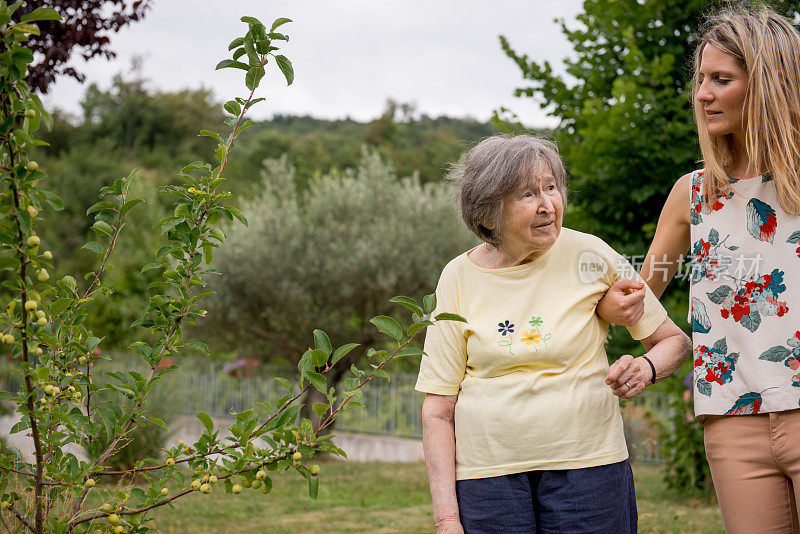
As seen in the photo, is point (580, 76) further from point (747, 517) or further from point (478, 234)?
point (747, 517)

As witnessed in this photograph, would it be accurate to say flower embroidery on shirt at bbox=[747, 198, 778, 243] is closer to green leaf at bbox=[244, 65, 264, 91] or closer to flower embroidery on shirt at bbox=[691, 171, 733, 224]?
flower embroidery on shirt at bbox=[691, 171, 733, 224]

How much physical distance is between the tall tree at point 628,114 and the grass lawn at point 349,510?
2.62 meters

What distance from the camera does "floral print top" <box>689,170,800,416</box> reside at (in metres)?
1.86

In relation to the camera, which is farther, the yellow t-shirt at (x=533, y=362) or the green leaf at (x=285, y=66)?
the green leaf at (x=285, y=66)

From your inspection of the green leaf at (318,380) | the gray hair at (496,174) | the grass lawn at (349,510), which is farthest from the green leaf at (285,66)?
the grass lawn at (349,510)

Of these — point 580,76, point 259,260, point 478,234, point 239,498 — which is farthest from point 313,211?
point 478,234

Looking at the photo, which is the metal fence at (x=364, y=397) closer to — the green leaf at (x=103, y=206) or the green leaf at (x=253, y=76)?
the green leaf at (x=103, y=206)

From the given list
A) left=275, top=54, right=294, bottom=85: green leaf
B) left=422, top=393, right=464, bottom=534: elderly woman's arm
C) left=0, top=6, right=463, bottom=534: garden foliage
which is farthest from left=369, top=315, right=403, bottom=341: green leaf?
left=275, top=54, right=294, bottom=85: green leaf

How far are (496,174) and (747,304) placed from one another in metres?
0.68

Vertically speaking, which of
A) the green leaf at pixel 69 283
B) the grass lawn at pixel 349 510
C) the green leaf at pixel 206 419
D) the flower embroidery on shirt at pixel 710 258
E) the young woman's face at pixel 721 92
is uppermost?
the young woman's face at pixel 721 92

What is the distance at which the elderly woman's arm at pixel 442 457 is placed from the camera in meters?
1.97

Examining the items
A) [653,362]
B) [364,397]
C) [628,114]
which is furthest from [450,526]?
[364,397]

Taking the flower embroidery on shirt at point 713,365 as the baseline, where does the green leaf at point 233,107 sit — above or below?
above

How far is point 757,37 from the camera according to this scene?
6.23 feet
